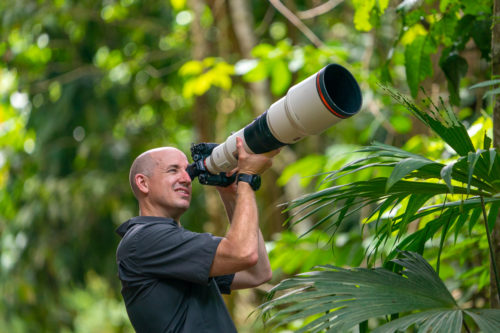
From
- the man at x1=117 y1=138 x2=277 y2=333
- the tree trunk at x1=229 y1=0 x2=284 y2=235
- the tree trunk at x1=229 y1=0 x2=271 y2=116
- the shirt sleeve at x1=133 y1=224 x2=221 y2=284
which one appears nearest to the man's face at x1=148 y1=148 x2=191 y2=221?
the man at x1=117 y1=138 x2=277 y2=333

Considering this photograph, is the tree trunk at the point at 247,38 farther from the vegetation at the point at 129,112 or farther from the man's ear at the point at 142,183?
the man's ear at the point at 142,183

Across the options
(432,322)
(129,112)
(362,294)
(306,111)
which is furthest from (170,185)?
(129,112)

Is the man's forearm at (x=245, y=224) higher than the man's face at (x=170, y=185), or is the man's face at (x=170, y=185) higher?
the man's face at (x=170, y=185)

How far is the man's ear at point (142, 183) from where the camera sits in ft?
6.89

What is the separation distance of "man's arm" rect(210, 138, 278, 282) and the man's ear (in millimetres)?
319

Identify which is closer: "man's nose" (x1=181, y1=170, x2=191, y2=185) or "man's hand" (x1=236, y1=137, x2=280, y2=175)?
"man's hand" (x1=236, y1=137, x2=280, y2=175)

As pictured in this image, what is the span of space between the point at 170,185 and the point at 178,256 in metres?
0.30

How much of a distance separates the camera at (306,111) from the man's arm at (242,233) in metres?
0.03

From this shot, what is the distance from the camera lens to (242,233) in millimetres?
1822

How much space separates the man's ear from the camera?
82.7 inches

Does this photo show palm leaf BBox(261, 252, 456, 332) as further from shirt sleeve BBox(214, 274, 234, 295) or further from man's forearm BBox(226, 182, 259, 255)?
shirt sleeve BBox(214, 274, 234, 295)

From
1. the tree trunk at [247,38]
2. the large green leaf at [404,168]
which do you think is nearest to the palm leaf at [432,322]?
the large green leaf at [404,168]

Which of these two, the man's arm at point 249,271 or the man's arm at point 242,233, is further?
the man's arm at point 249,271

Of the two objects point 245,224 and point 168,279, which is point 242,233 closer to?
point 245,224
